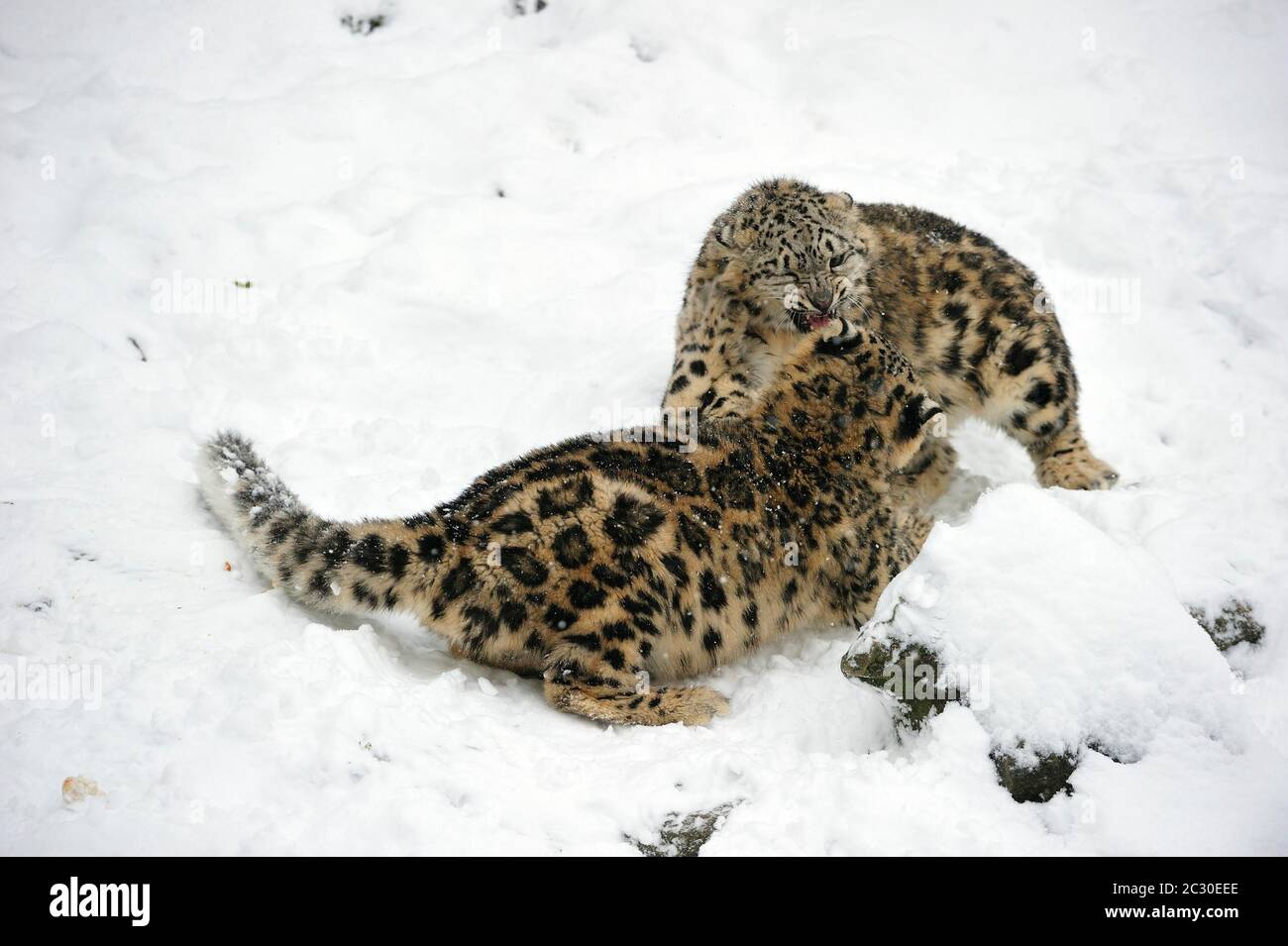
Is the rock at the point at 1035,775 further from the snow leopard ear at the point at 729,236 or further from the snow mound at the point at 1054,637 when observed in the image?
the snow leopard ear at the point at 729,236

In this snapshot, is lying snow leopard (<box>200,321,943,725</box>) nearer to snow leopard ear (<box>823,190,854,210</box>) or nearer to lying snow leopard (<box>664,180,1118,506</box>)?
lying snow leopard (<box>664,180,1118,506</box>)

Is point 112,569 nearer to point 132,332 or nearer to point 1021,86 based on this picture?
point 132,332

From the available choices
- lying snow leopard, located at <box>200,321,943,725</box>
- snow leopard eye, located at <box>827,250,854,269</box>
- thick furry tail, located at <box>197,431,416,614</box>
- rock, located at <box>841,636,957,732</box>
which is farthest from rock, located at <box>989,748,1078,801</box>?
snow leopard eye, located at <box>827,250,854,269</box>

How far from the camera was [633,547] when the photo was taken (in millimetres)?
5684

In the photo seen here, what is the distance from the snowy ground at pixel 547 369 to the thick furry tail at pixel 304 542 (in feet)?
0.71

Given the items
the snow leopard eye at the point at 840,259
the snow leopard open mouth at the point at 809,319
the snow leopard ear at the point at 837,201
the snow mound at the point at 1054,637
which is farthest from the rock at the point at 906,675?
the snow leopard ear at the point at 837,201

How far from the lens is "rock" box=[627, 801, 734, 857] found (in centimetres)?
441

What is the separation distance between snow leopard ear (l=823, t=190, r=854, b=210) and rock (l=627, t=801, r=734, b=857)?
5285 millimetres

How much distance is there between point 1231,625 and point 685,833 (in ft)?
11.2

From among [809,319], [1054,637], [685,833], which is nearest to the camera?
[685,833]

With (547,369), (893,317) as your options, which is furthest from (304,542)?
(893,317)

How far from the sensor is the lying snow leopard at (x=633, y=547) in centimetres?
557

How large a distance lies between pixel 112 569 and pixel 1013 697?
4731 mm

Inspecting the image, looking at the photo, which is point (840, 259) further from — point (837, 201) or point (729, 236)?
point (729, 236)
